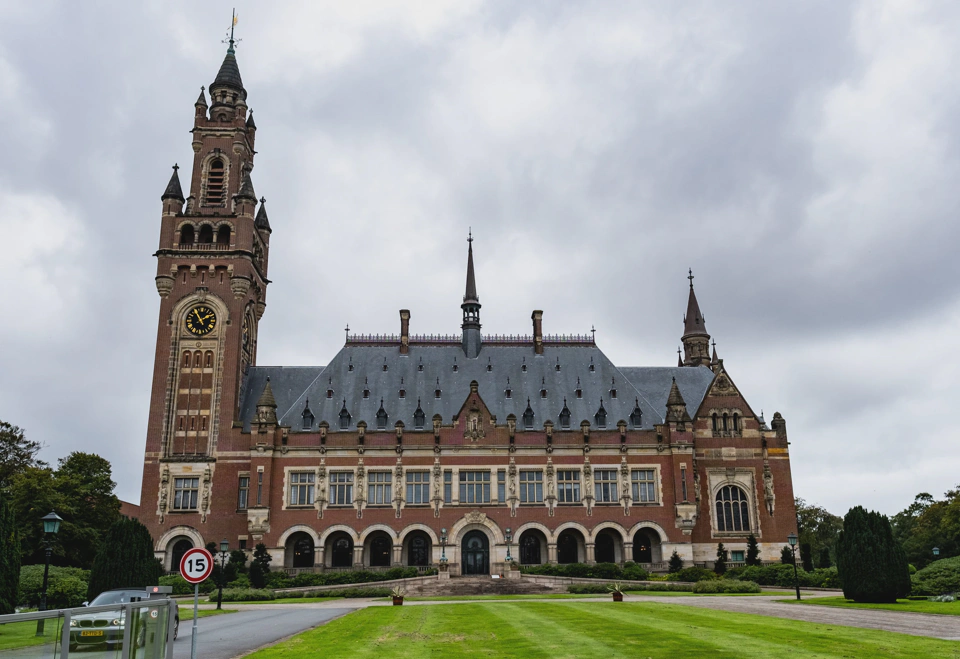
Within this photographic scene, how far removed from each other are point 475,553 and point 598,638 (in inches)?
1765

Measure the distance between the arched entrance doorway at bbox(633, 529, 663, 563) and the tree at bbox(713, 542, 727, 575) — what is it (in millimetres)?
4732

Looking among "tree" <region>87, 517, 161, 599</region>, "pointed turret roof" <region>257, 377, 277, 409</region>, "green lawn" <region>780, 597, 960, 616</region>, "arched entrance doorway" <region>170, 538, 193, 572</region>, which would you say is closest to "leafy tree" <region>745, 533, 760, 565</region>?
"green lawn" <region>780, 597, 960, 616</region>

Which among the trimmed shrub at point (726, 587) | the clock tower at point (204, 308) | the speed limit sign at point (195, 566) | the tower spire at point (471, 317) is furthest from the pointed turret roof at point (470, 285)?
the speed limit sign at point (195, 566)

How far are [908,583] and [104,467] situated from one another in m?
62.6

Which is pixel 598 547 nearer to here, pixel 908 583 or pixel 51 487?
pixel 908 583

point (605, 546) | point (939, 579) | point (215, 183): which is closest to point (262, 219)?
point (215, 183)

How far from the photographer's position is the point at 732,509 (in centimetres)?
6744

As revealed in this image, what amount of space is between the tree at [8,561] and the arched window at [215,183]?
4854 cm

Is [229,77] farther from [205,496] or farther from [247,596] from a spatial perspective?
[247,596]

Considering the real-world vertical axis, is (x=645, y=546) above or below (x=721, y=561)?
above

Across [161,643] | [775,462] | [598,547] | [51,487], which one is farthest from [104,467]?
[161,643]

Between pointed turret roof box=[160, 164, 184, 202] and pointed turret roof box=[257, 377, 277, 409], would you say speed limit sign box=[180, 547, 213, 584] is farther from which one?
pointed turret roof box=[160, 164, 184, 202]

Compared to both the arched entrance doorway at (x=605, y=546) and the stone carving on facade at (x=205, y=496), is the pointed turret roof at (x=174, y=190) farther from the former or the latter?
the arched entrance doorway at (x=605, y=546)

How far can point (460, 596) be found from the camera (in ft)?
158
